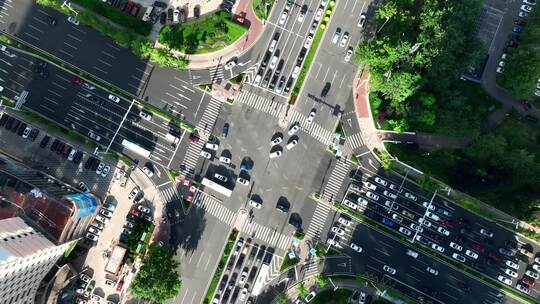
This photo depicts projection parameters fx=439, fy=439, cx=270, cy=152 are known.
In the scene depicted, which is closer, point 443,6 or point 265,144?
point 443,6

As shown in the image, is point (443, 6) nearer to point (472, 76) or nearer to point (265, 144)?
point (472, 76)

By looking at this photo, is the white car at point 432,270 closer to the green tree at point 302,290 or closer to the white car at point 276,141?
the green tree at point 302,290

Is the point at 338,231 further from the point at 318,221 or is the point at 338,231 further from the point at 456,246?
the point at 456,246

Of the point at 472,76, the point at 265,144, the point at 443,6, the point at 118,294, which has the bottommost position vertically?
the point at 118,294

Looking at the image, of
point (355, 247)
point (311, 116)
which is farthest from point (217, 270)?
point (311, 116)

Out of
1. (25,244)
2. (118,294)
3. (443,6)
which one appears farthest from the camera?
(118,294)

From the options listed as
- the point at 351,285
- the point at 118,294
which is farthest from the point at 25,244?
the point at 351,285

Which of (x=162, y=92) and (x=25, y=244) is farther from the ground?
(x=162, y=92)

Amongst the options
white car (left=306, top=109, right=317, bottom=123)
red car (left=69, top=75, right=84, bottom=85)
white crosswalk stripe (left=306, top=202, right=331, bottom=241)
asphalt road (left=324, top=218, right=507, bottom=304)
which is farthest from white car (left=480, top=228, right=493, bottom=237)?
red car (left=69, top=75, right=84, bottom=85)
